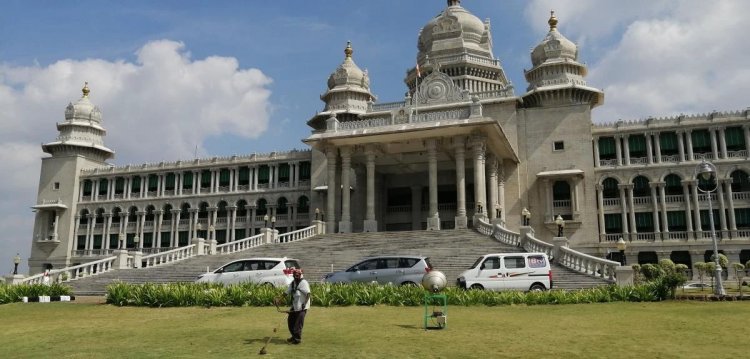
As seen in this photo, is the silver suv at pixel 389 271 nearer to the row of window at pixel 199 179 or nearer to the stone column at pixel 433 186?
the stone column at pixel 433 186

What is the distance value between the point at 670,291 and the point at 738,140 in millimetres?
31709

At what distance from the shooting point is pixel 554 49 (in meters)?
47.9

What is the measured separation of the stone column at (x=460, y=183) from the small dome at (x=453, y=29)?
18.4 meters

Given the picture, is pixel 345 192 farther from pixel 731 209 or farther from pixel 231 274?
pixel 731 209

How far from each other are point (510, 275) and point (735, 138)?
32.7 meters

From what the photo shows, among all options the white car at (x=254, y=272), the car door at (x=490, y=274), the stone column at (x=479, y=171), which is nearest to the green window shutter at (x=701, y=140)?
the stone column at (x=479, y=171)

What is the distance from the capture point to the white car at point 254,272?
22.0m

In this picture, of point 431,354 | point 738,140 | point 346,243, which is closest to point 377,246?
point 346,243

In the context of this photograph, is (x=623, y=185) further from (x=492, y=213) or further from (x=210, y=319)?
(x=210, y=319)

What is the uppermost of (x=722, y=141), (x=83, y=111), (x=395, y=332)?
(x=83, y=111)

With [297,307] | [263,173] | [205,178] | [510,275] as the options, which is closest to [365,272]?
[510,275]

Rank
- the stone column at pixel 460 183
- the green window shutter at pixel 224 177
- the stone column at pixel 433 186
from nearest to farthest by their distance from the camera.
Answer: the stone column at pixel 460 183
the stone column at pixel 433 186
the green window shutter at pixel 224 177

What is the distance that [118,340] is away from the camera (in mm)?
12344

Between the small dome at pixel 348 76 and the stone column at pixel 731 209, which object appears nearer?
the stone column at pixel 731 209
